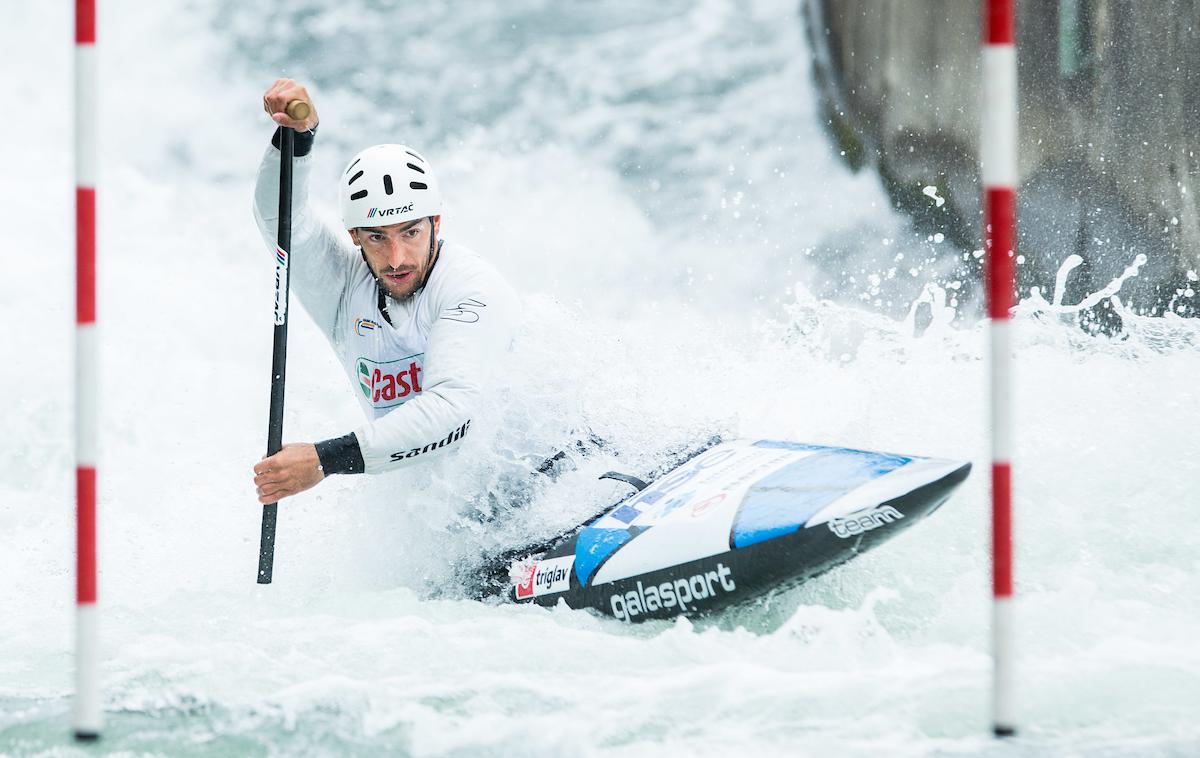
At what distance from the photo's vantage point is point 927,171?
26.9 ft

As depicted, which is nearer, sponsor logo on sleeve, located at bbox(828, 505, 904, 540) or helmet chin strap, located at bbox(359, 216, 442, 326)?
sponsor logo on sleeve, located at bbox(828, 505, 904, 540)

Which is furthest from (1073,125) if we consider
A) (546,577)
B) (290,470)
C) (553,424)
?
(290,470)

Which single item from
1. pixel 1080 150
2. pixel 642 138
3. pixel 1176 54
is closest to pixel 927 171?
pixel 1080 150

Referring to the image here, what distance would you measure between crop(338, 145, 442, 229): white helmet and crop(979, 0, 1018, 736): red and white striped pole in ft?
6.32

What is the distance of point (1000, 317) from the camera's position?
2301 mm

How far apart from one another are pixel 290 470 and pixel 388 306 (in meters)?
0.64

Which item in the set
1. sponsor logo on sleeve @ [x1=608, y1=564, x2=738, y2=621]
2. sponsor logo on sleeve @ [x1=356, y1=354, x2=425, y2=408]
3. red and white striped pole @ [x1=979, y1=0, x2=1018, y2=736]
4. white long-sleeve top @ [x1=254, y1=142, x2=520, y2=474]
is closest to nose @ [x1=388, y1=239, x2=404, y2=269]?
white long-sleeve top @ [x1=254, y1=142, x2=520, y2=474]

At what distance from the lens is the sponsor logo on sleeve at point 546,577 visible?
3.68 m

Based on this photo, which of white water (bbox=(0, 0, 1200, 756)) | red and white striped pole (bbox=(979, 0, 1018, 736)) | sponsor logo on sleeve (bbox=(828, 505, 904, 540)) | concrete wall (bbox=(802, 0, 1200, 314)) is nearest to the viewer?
red and white striped pole (bbox=(979, 0, 1018, 736))

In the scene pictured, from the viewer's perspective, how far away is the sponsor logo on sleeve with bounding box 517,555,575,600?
145 inches

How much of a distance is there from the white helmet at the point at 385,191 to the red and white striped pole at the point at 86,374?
1.47 meters

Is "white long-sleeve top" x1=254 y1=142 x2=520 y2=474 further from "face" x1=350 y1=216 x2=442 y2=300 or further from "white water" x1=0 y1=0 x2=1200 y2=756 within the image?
"white water" x1=0 y1=0 x2=1200 y2=756

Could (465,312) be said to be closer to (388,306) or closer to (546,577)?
(388,306)

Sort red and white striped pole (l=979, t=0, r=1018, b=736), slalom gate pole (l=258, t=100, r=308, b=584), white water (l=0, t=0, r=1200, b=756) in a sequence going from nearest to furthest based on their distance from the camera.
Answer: red and white striped pole (l=979, t=0, r=1018, b=736)
white water (l=0, t=0, r=1200, b=756)
slalom gate pole (l=258, t=100, r=308, b=584)
